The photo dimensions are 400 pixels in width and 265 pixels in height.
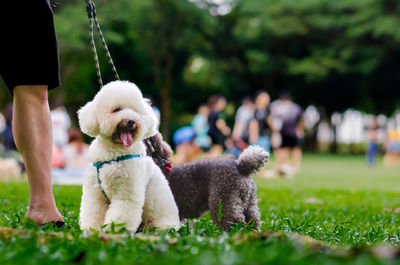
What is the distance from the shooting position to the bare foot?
3.07 m

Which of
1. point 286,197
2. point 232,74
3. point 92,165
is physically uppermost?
point 232,74

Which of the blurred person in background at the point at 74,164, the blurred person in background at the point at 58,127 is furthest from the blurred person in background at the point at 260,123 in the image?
the blurred person in background at the point at 58,127

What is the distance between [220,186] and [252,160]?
283 mm

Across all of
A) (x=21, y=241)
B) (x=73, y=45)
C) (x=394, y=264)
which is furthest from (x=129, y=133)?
(x=73, y=45)

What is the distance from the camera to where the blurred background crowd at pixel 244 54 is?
27094mm

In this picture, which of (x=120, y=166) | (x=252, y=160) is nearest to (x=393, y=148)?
(x=252, y=160)

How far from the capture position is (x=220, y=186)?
331 cm

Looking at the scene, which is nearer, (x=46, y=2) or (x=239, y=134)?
(x=46, y=2)

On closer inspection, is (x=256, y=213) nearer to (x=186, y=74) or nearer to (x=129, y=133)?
(x=129, y=133)

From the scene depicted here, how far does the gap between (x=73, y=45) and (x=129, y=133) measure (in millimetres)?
21511

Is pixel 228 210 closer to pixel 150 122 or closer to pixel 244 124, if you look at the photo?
pixel 150 122

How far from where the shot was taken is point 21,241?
2404 millimetres

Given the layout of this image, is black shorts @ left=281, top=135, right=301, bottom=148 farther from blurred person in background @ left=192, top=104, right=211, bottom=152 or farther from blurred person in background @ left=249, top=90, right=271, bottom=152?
blurred person in background @ left=192, top=104, right=211, bottom=152

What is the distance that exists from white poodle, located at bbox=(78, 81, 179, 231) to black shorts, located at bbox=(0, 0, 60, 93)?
1.49 ft
